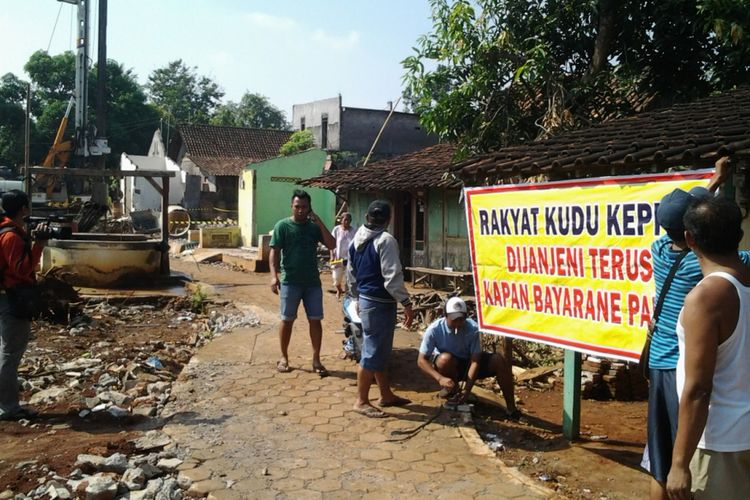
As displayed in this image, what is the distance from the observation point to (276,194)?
23812 mm

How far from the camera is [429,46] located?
39.0ft

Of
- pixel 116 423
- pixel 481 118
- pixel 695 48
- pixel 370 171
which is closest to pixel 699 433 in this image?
pixel 116 423

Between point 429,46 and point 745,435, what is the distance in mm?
10467

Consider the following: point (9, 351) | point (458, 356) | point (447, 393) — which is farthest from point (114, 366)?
point (458, 356)

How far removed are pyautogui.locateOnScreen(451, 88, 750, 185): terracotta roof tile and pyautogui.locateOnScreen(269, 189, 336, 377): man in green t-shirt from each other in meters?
2.40

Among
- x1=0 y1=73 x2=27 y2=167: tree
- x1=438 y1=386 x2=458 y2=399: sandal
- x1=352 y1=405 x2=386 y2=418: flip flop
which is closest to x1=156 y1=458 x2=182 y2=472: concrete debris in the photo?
x1=352 y1=405 x2=386 y2=418: flip flop

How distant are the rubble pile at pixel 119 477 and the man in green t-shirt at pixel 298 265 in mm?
2140

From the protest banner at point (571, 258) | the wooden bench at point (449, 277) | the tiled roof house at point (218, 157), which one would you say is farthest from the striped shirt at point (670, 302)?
the tiled roof house at point (218, 157)

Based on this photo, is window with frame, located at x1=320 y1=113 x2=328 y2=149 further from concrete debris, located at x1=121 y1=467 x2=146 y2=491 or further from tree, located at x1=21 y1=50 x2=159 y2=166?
concrete debris, located at x1=121 y1=467 x2=146 y2=491

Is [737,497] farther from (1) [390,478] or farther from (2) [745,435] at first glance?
(1) [390,478]

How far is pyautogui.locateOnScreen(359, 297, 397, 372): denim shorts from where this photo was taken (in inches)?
209

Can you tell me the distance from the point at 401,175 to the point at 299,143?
63.4 ft

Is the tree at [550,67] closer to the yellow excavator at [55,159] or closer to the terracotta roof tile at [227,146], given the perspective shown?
the yellow excavator at [55,159]

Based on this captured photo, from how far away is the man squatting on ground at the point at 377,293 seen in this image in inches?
206
